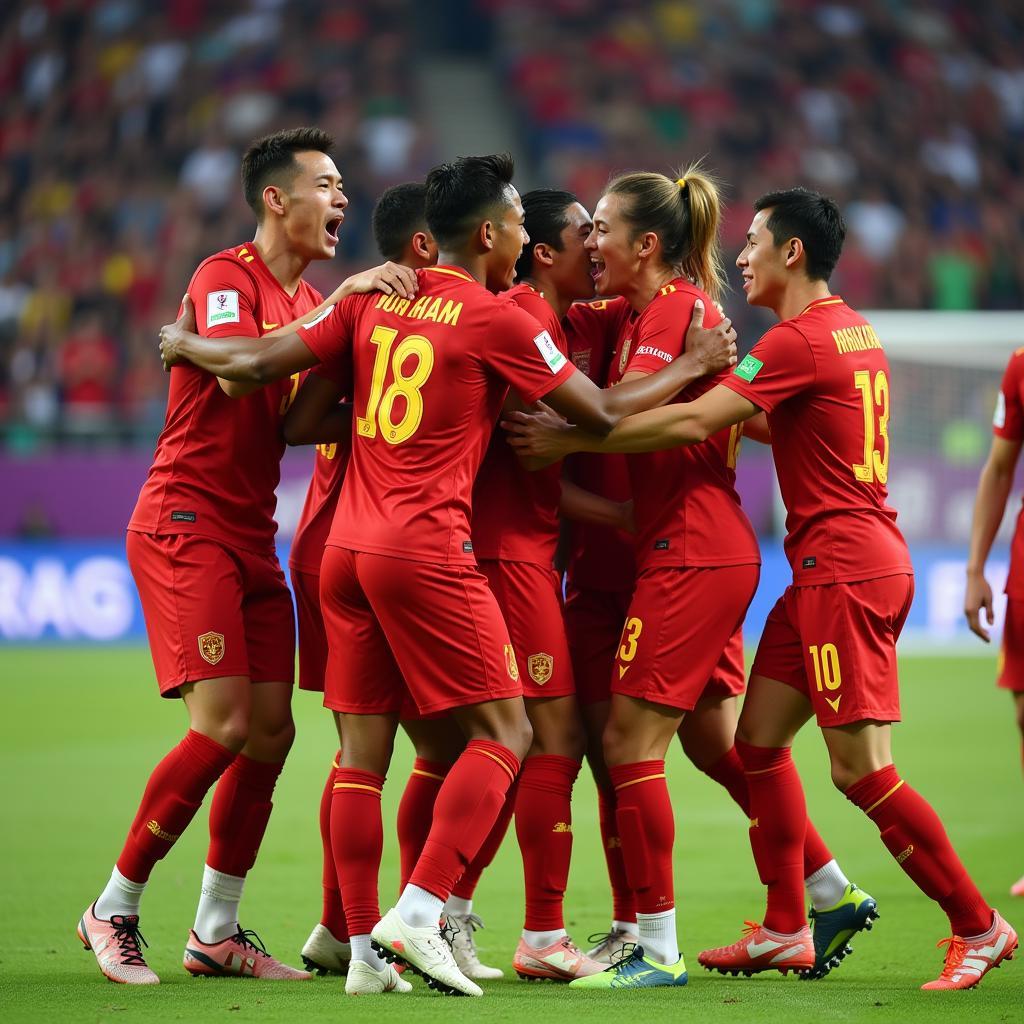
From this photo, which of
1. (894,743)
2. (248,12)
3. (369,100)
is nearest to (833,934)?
(894,743)

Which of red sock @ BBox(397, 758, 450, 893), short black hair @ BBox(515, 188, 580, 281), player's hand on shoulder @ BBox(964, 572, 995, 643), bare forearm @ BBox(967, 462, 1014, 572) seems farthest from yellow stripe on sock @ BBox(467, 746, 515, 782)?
bare forearm @ BBox(967, 462, 1014, 572)

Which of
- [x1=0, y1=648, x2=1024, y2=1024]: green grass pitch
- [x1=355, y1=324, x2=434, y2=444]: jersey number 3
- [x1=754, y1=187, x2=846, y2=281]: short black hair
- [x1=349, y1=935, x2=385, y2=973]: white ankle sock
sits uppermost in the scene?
[x1=754, y1=187, x2=846, y2=281]: short black hair

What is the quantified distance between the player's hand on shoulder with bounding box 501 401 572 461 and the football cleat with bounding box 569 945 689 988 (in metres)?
1.49

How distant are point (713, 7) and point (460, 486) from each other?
20.1 meters

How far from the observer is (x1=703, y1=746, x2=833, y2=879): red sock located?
201 inches

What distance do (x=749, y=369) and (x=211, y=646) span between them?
5.98ft

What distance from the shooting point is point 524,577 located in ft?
16.2

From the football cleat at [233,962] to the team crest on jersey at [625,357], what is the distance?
212cm

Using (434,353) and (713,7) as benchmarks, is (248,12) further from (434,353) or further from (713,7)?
(434,353)

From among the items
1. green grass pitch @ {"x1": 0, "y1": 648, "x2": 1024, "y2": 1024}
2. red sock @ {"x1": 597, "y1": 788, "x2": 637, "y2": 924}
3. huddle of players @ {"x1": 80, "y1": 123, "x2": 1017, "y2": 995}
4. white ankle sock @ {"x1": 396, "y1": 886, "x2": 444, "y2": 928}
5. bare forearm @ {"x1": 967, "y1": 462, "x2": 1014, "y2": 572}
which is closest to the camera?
green grass pitch @ {"x1": 0, "y1": 648, "x2": 1024, "y2": 1024}

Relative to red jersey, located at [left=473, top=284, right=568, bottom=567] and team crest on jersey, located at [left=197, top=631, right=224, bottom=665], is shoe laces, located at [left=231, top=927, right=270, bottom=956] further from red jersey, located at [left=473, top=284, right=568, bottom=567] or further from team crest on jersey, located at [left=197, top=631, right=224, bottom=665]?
red jersey, located at [left=473, top=284, right=568, bottom=567]

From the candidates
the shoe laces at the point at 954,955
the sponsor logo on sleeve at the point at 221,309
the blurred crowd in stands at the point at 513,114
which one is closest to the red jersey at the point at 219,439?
the sponsor logo on sleeve at the point at 221,309

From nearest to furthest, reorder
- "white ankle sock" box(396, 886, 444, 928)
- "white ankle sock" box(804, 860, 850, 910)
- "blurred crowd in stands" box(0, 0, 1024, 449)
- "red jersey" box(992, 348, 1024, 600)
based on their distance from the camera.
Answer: "white ankle sock" box(396, 886, 444, 928), "white ankle sock" box(804, 860, 850, 910), "red jersey" box(992, 348, 1024, 600), "blurred crowd in stands" box(0, 0, 1024, 449)

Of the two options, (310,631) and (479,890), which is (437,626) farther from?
(479,890)
